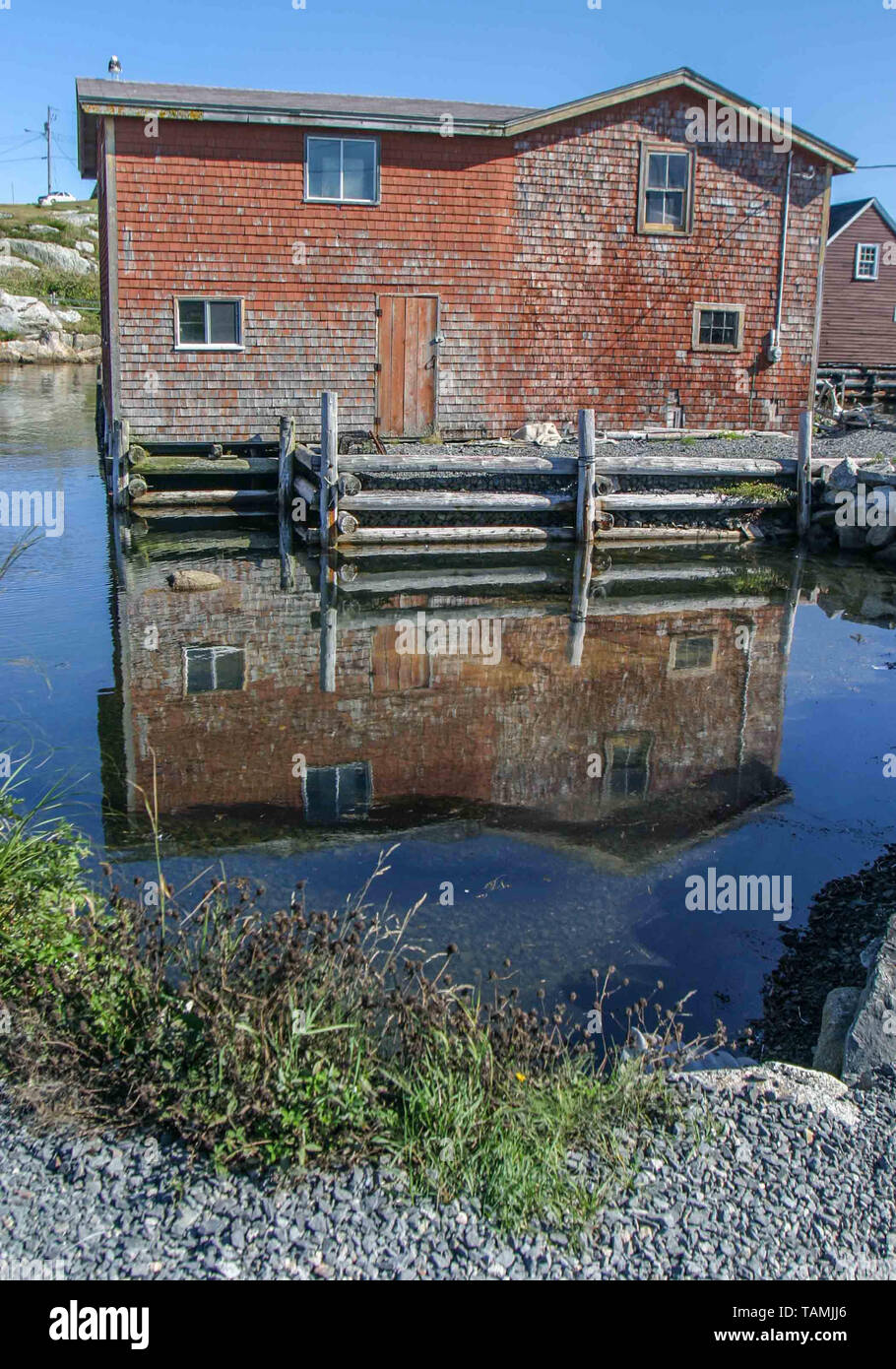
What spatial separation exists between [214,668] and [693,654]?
4807mm

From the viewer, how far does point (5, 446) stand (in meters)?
25.7

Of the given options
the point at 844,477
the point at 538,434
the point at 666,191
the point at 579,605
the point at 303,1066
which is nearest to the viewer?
the point at 303,1066

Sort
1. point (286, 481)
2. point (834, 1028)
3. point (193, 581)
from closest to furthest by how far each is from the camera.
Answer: point (834, 1028) < point (193, 581) < point (286, 481)

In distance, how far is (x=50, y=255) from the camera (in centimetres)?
6538

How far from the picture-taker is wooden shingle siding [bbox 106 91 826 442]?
64.5 ft

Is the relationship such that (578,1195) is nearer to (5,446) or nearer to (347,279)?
(347,279)

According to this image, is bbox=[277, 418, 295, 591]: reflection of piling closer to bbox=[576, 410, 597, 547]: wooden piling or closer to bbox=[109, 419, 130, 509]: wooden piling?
bbox=[109, 419, 130, 509]: wooden piling

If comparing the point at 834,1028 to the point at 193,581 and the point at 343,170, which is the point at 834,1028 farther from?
the point at 343,170

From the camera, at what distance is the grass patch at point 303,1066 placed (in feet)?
12.7
